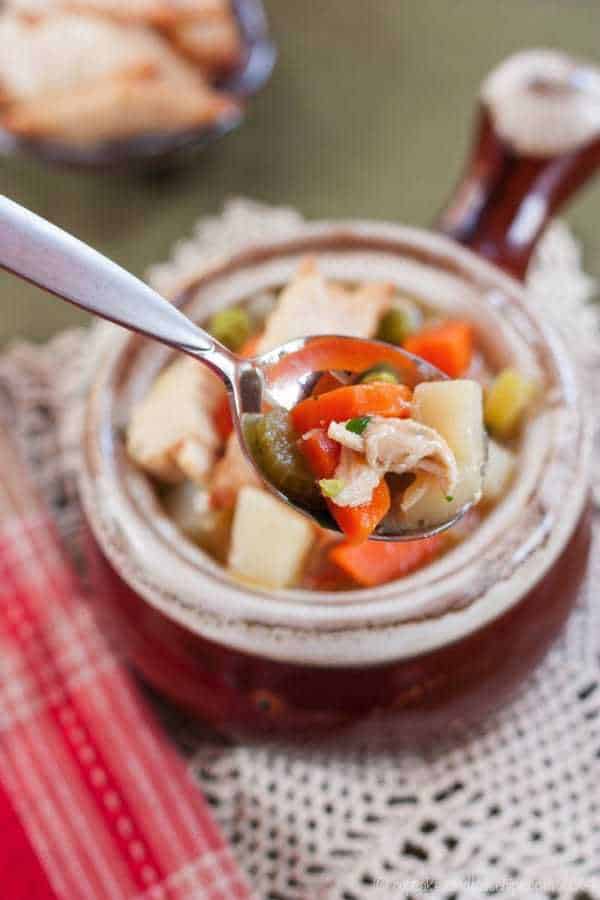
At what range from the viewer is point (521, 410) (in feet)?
3.22

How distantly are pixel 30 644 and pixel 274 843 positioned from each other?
12.4 inches

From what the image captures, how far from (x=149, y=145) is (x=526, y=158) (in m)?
0.59

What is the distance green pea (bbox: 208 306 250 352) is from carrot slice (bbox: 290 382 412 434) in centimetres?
21

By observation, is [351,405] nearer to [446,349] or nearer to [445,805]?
[446,349]

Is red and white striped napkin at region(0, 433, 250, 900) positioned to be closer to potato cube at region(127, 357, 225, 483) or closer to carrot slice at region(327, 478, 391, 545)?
potato cube at region(127, 357, 225, 483)

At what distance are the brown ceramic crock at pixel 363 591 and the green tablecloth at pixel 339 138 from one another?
470mm

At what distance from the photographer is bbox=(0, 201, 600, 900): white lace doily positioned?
96 centimetres

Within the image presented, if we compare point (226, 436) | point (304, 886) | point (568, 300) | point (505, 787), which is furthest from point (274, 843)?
point (568, 300)

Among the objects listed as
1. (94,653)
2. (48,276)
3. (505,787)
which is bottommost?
(505,787)

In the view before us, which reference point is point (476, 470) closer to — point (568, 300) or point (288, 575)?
point (288, 575)

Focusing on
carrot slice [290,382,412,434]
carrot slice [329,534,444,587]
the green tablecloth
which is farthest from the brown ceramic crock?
the green tablecloth

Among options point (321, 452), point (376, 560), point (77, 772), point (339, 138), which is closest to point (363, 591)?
point (376, 560)

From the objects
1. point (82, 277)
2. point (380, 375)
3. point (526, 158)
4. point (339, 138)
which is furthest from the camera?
point (339, 138)

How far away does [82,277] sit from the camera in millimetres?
770
